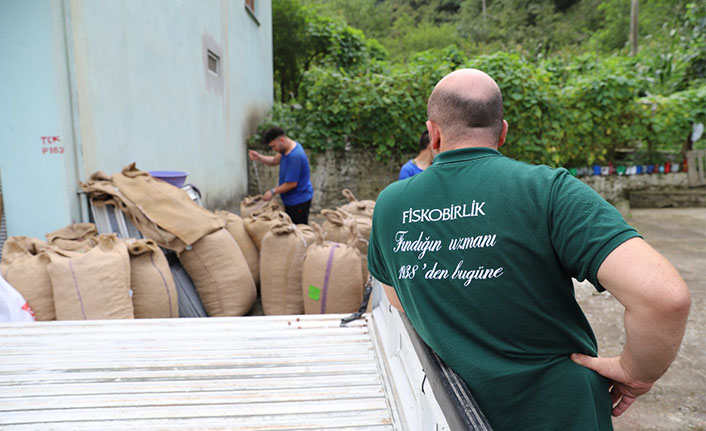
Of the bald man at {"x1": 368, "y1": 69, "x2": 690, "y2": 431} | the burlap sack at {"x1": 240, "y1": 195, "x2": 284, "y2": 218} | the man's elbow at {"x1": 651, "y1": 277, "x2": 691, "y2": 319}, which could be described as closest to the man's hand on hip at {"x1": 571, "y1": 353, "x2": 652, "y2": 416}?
the bald man at {"x1": 368, "y1": 69, "x2": 690, "y2": 431}

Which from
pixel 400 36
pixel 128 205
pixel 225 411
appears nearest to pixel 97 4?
pixel 128 205

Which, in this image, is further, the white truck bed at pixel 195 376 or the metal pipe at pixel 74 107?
the metal pipe at pixel 74 107

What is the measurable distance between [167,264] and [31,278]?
0.68 m

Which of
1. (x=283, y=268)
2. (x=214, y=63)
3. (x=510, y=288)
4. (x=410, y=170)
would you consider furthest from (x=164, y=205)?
(x=214, y=63)

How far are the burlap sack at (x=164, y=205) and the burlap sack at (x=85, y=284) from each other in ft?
1.57

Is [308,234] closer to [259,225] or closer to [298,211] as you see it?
[259,225]

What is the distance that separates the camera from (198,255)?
114 inches

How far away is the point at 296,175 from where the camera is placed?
431 centimetres

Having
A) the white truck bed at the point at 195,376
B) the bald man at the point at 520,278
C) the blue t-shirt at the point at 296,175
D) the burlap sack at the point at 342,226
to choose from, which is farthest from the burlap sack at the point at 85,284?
the blue t-shirt at the point at 296,175

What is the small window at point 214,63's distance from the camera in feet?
17.5

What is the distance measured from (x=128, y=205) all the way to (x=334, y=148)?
15.7 feet

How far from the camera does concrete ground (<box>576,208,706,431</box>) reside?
2101 mm

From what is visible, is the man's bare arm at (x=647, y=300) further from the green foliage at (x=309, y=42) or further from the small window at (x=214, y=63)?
the green foliage at (x=309, y=42)

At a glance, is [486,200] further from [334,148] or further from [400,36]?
[400,36]
